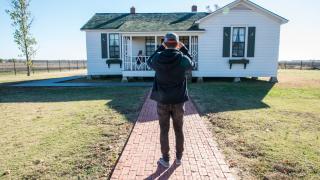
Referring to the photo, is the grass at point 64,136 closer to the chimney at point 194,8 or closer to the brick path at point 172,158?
the brick path at point 172,158

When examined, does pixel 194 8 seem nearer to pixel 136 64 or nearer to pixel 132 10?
pixel 132 10

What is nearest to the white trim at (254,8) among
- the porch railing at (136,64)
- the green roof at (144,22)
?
the green roof at (144,22)

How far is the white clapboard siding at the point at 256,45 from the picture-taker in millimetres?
16156

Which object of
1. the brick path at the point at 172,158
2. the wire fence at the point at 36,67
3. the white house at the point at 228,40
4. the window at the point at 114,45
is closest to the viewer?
the brick path at the point at 172,158

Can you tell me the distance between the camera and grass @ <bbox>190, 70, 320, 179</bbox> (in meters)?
4.42

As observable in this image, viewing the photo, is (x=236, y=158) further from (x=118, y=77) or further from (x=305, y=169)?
(x=118, y=77)

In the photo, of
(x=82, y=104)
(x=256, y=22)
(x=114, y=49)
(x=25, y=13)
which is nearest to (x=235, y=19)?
(x=256, y=22)

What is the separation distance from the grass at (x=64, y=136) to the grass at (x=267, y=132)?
84.2 inches

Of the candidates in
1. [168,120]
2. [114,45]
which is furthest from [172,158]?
[114,45]

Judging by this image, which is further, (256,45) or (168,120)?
(256,45)

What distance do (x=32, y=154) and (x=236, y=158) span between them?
11.5ft

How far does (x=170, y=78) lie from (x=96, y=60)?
1546 centimetres

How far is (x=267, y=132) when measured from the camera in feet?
20.7

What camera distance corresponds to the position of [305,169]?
14.3 feet
